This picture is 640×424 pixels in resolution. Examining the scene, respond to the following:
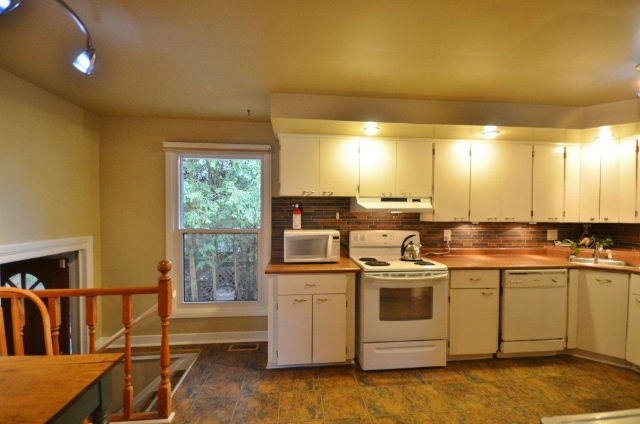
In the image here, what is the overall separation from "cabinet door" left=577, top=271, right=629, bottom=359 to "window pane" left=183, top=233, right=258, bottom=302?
3.37m

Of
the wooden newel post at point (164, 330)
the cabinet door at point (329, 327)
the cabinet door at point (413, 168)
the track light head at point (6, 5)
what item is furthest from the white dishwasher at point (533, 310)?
the track light head at point (6, 5)

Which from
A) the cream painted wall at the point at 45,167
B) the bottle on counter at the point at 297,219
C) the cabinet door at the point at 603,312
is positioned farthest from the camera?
the bottle on counter at the point at 297,219

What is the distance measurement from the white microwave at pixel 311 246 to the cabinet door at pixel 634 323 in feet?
8.65

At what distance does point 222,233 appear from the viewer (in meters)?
3.10

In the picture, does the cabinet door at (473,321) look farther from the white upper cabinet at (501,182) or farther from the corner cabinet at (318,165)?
the corner cabinet at (318,165)

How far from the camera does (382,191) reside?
9.02 ft

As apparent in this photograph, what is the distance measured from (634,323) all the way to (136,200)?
198 inches

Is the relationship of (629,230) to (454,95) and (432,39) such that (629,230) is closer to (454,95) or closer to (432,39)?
(454,95)

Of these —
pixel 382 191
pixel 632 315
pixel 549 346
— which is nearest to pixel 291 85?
pixel 382 191

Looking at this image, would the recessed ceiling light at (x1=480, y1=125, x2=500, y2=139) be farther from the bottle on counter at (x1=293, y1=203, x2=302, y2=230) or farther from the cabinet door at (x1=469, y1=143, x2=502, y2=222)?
the bottle on counter at (x1=293, y1=203, x2=302, y2=230)

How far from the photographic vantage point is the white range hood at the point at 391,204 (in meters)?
2.69

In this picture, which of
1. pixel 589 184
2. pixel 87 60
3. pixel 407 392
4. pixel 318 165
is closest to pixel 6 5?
pixel 87 60

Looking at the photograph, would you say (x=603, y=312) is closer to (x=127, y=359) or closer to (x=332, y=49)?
(x=332, y=49)

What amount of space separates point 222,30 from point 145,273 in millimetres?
2671
